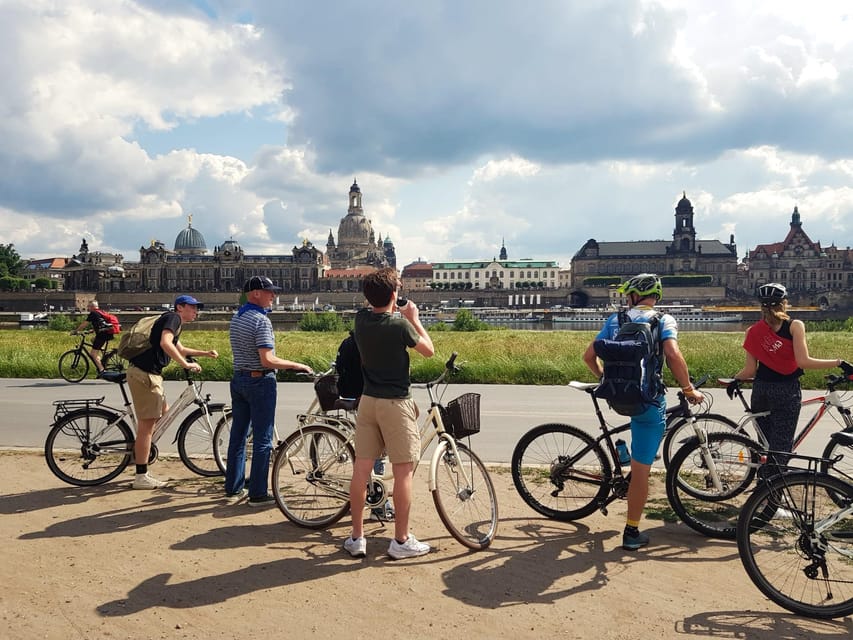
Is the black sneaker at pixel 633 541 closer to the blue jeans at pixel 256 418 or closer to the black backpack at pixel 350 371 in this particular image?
the black backpack at pixel 350 371

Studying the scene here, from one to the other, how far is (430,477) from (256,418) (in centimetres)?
165

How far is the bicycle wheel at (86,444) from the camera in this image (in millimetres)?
5777

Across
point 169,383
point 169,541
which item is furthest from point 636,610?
point 169,383

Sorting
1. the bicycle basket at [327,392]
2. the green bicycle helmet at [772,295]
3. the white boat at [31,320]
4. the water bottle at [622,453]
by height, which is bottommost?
the water bottle at [622,453]

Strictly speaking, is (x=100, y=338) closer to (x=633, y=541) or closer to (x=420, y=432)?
(x=420, y=432)

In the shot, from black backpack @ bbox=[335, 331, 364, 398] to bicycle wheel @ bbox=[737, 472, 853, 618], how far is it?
8.26 feet

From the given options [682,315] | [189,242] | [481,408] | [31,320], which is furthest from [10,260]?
[481,408]

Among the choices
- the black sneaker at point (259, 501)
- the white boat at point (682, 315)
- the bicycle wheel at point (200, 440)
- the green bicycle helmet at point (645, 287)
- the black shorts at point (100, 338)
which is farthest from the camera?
the white boat at point (682, 315)

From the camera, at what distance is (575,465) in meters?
4.93

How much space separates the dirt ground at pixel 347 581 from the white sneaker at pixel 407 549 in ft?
0.19

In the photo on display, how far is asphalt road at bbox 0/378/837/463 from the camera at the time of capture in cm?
763

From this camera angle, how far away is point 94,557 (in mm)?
4215

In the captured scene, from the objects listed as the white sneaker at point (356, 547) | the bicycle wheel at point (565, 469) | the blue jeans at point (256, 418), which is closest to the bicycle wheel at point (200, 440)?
the blue jeans at point (256, 418)

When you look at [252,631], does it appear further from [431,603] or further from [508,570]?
[508,570]
